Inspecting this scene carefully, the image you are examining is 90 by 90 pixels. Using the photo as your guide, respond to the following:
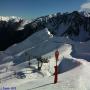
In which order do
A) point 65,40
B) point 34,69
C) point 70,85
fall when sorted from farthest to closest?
point 65,40 < point 34,69 < point 70,85

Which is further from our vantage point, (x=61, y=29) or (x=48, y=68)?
(x=61, y=29)

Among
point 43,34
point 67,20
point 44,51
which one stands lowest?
point 44,51

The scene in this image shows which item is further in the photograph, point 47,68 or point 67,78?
point 47,68

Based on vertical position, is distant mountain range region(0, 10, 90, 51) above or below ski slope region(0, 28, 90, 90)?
above

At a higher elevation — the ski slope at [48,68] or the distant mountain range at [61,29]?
the distant mountain range at [61,29]

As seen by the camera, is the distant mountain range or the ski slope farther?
the distant mountain range

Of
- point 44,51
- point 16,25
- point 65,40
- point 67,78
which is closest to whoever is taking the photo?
point 67,78

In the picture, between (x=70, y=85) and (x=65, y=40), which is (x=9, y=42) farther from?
(x=70, y=85)

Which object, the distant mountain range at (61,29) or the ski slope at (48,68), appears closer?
the ski slope at (48,68)

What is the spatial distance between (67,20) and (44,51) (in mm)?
108396

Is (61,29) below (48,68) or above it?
above

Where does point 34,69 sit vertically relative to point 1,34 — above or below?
below

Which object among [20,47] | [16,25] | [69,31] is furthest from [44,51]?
[16,25]

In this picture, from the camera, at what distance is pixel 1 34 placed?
161 m
